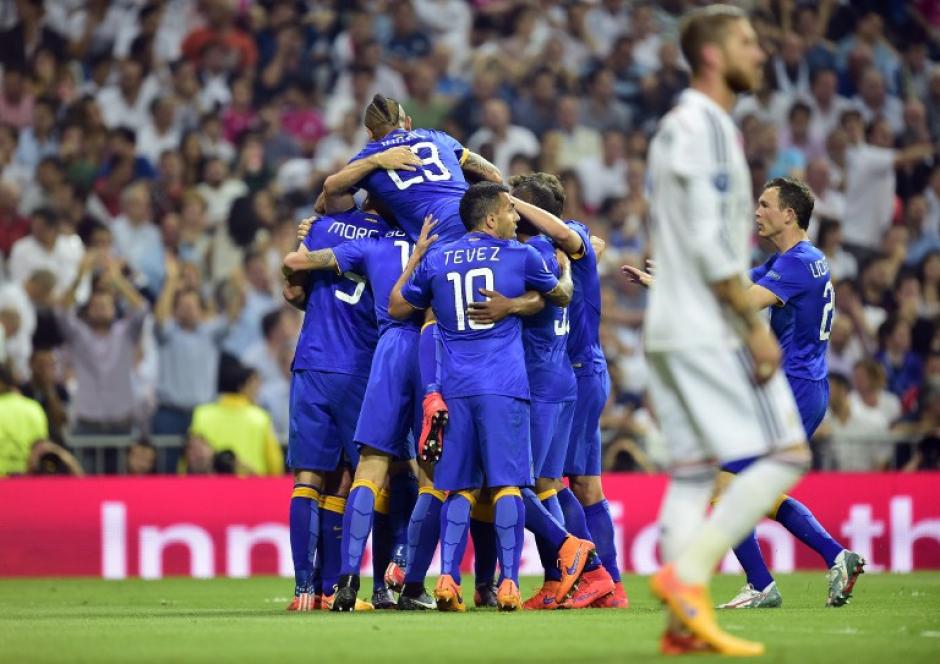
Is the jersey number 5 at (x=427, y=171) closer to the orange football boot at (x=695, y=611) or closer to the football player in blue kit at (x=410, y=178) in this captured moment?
the football player in blue kit at (x=410, y=178)

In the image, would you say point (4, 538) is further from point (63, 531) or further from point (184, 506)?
point (184, 506)

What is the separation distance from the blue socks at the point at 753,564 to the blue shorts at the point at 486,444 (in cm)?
147

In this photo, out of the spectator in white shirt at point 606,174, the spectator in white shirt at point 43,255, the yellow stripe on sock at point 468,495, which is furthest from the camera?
the spectator in white shirt at point 606,174

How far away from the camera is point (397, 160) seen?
10.1 metres

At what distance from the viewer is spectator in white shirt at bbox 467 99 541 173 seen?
18250 mm

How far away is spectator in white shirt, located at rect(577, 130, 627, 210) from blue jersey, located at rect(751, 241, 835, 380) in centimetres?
862

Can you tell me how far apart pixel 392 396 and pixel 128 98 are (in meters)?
9.85

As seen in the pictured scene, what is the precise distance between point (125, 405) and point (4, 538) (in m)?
1.69

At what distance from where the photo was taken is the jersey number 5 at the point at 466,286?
367 inches

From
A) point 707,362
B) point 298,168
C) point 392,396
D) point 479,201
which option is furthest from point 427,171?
point 298,168

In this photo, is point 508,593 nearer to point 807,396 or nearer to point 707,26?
point 807,396

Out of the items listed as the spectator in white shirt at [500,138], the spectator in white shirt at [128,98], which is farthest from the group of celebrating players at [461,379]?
the spectator in white shirt at [128,98]

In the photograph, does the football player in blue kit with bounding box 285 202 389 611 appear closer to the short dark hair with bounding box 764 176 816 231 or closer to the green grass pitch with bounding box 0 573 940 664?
the green grass pitch with bounding box 0 573 940 664

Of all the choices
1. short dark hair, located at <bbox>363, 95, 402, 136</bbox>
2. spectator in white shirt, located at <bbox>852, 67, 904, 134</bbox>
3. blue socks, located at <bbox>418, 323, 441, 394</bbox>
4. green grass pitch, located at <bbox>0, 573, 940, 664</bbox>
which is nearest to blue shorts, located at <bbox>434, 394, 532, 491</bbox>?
blue socks, located at <bbox>418, 323, 441, 394</bbox>
